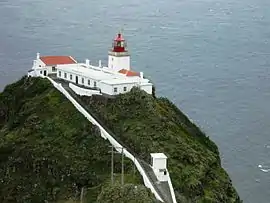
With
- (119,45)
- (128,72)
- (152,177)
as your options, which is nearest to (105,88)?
(128,72)

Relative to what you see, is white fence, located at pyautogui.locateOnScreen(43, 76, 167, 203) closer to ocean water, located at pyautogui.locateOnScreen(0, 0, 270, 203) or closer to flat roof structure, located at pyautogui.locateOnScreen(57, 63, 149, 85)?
flat roof structure, located at pyautogui.locateOnScreen(57, 63, 149, 85)

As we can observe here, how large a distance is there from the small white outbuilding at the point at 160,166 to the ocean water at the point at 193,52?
1205 cm

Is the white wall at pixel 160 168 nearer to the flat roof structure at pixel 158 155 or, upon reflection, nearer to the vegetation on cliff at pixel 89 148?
the flat roof structure at pixel 158 155

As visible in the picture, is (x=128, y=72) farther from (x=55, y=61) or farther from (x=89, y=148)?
(x=89, y=148)

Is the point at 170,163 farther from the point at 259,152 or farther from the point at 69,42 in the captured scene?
the point at 69,42

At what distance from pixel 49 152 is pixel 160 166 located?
167 inches

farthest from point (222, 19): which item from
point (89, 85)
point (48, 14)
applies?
point (89, 85)

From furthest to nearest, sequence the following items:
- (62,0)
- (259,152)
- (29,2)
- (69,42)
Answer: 1. (62,0)
2. (29,2)
3. (69,42)
4. (259,152)

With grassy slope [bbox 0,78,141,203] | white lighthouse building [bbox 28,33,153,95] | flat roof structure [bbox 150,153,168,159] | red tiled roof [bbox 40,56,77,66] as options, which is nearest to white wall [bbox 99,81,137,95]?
white lighthouse building [bbox 28,33,153,95]

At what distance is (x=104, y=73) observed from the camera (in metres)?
27.0

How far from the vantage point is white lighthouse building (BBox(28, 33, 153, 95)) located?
82.1 feet

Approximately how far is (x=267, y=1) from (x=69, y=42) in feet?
161

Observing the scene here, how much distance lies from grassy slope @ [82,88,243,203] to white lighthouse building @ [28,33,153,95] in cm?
51

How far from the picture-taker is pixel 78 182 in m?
19.6
